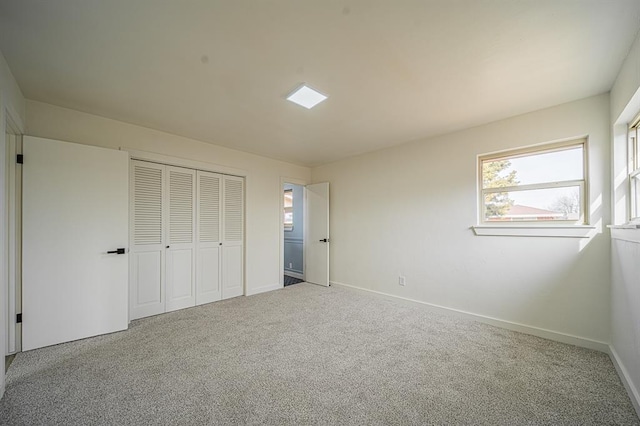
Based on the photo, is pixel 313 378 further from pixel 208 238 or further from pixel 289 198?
pixel 289 198

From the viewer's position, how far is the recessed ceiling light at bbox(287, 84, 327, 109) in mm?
2355

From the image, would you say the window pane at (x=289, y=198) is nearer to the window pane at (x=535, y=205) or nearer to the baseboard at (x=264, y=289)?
the baseboard at (x=264, y=289)

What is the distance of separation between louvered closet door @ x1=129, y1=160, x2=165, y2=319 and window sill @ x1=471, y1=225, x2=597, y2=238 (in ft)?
13.4

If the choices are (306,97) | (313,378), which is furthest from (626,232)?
(306,97)

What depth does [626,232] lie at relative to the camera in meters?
1.94

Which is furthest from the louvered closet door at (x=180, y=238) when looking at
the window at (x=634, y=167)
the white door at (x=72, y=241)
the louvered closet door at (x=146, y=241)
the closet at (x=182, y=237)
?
the window at (x=634, y=167)

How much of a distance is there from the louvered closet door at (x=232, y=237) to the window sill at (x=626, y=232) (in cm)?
431

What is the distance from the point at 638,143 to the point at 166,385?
168 inches

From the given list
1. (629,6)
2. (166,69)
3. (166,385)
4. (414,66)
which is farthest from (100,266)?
(629,6)

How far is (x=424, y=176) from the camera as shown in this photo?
12.0ft

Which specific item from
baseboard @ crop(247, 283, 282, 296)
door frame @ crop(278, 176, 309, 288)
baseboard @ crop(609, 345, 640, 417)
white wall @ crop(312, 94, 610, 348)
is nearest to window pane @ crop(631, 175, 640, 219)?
white wall @ crop(312, 94, 610, 348)

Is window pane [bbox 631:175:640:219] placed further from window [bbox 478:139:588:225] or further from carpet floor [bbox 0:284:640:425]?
carpet floor [bbox 0:284:640:425]

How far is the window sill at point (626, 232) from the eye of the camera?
1714 millimetres

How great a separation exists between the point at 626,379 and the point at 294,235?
5.11m
